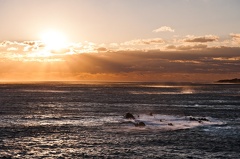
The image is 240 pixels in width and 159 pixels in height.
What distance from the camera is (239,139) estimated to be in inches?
1934

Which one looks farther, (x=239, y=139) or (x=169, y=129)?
(x=169, y=129)

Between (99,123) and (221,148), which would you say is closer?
(221,148)

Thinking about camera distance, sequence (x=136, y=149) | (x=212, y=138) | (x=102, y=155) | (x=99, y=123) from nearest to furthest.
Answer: (x=102, y=155), (x=136, y=149), (x=212, y=138), (x=99, y=123)

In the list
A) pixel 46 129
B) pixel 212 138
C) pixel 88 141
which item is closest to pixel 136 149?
pixel 88 141

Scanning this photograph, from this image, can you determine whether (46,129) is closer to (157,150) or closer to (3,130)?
(3,130)

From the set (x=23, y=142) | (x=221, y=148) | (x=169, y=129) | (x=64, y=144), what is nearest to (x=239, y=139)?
(x=221, y=148)

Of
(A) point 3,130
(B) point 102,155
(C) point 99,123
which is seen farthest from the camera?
(C) point 99,123

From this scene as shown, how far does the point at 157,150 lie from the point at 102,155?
680 centimetres

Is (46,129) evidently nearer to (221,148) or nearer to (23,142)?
Result: (23,142)

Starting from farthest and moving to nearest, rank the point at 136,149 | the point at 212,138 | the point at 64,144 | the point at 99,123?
the point at 99,123 → the point at 212,138 → the point at 64,144 → the point at 136,149

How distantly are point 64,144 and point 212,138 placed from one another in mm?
20280

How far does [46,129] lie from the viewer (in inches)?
2346

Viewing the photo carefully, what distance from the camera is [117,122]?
67.7m

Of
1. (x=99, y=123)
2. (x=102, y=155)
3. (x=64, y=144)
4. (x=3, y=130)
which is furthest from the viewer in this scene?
(x=99, y=123)
